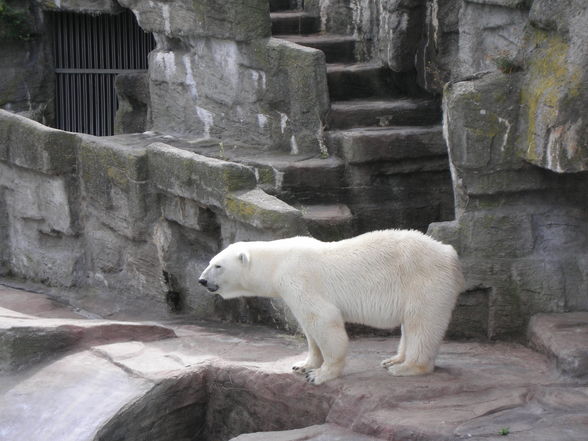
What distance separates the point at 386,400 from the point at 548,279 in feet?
5.80

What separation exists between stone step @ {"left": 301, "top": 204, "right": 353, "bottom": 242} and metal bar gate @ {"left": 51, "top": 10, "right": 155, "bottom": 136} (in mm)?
5423

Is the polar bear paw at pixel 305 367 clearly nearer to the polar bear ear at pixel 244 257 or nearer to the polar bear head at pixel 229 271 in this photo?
the polar bear head at pixel 229 271

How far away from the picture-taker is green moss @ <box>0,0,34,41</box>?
12.9 m

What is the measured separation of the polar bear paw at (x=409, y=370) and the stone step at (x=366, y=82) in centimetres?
434

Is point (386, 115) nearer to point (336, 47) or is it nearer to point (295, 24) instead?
point (336, 47)

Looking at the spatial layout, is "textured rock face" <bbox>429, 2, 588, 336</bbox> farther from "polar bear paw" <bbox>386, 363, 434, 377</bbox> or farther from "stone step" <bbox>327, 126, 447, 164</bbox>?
"stone step" <bbox>327, 126, 447, 164</bbox>

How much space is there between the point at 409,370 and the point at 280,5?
663 cm

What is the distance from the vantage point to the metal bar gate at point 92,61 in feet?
43.7

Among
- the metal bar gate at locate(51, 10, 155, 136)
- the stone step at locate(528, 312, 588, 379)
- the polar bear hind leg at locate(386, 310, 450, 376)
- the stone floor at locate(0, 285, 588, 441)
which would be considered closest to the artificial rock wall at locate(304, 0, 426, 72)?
the metal bar gate at locate(51, 10, 155, 136)

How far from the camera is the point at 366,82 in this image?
10.2 meters

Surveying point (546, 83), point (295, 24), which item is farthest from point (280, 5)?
point (546, 83)

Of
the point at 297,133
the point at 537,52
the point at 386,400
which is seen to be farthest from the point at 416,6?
the point at 386,400

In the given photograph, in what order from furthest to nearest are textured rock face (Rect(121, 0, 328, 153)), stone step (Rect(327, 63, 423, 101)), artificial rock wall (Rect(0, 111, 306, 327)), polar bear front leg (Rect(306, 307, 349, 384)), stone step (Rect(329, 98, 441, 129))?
Answer: stone step (Rect(327, 63, 423, 101)) < stone step (Rect(329, 98, 441, 129)) < textured rock face (Rect(121, 0, 328, 153)) < artificial rock wall (Rect(0, 111, 306, 327)) < polar bear front leg (Rect(306, 307, 349, 384))

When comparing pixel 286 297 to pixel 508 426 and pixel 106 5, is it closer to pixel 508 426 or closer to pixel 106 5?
pixel 508 426
